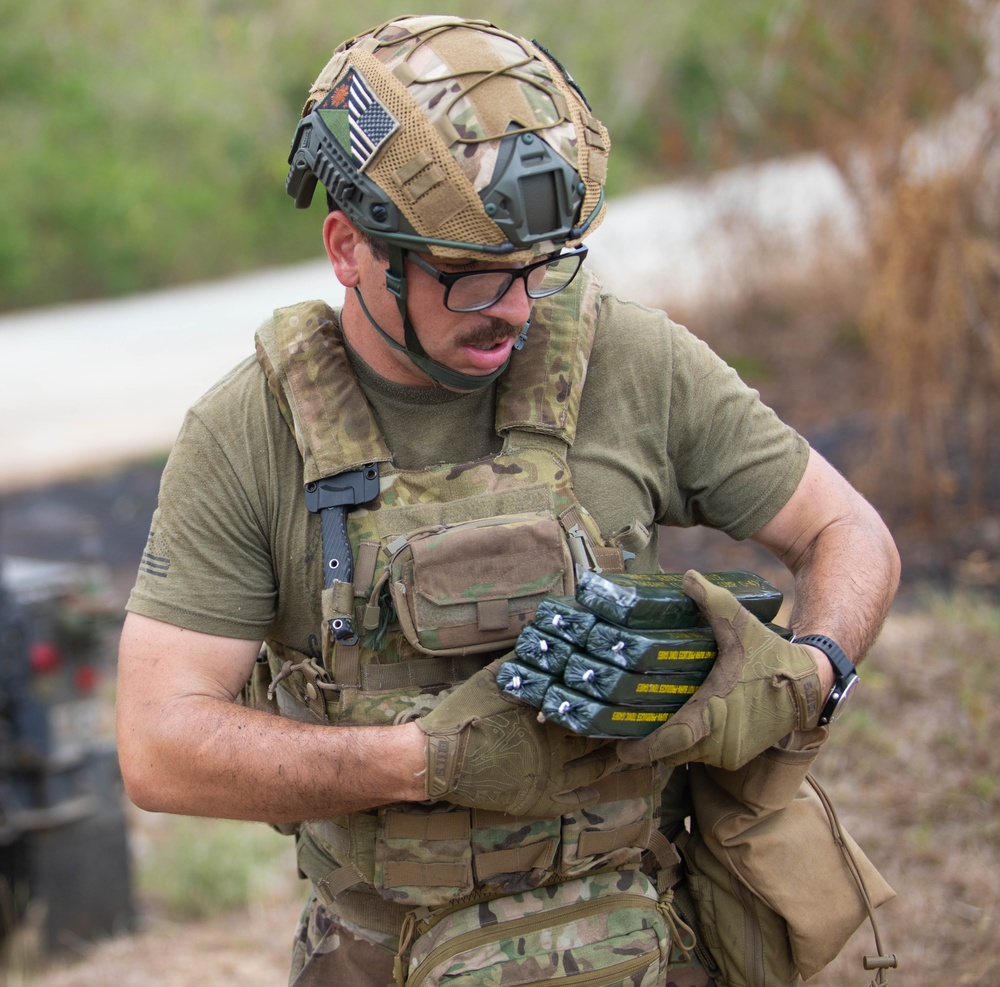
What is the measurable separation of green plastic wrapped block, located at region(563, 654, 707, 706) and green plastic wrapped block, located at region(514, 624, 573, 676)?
1cm

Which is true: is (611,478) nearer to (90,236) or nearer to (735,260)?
(735,260)

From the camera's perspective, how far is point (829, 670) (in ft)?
7.04

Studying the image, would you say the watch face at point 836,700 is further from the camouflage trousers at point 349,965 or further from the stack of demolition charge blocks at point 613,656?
the camouflage trousers at point 349,965

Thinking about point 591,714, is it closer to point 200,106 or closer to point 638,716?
point 638,716

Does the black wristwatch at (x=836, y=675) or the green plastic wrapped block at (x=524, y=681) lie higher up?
the green plastic wrapped block at (x=524, y=681)

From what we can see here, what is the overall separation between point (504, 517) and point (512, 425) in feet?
0.58

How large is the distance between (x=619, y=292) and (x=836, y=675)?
7758 millimetres

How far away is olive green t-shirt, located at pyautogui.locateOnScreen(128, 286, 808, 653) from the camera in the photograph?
213cm

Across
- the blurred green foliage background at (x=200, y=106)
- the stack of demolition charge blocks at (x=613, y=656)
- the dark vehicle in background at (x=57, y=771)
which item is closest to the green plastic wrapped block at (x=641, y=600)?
the stack of demolition charge blocks at (x=613, y=656)

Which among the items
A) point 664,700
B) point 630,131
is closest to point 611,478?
point 664,700

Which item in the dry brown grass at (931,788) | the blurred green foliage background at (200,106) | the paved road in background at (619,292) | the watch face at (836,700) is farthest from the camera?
the blurred green foliage background at (200,106)

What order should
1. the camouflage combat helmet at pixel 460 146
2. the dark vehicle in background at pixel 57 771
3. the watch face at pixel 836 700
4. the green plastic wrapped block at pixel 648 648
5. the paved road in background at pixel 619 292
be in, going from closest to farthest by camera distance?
the green plastic wrapped block at pixel 648 648
the camouflage combat helmet at pixel 460 146
the watch face at pixel 836 700
the dark vehicle in background at pixel 57 771
the paved road in background at pixel 619 292

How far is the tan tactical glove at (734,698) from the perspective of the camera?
6.49 ft

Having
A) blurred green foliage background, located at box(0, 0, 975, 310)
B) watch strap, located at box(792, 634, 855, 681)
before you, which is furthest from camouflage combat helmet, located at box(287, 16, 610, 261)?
blurred green foliage background, located at box(0, 0, 975, 310)
